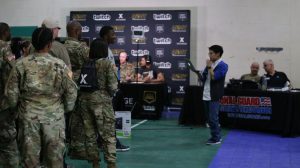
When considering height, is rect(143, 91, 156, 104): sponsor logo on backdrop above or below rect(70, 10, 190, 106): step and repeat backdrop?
below

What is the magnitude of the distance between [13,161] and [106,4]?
8213 millimetres

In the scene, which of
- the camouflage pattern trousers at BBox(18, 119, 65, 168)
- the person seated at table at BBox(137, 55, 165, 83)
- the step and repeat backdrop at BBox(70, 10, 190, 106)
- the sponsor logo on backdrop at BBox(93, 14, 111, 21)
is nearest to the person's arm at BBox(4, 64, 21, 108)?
the camouflage pattern trousers at BBox(18, 119, 65, 168)

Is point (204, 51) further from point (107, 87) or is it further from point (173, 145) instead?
point (107, 87)

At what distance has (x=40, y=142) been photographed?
11.6ft

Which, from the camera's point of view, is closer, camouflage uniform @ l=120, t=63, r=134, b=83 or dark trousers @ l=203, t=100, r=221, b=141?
dark trousers @ l=203, t=100, r=221, b=141

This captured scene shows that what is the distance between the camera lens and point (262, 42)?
37.3 feet

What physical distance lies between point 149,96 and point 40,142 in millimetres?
6525

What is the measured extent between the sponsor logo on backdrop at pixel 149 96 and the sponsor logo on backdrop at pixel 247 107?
168 cm

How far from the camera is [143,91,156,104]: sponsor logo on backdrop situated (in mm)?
9992

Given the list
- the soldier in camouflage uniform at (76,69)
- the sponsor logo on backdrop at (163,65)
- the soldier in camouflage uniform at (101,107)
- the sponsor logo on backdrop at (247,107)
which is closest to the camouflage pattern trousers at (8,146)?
the soldier in camouflage uniform at (76,69)

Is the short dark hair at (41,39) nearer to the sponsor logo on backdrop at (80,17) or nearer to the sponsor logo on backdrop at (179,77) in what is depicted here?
the sponsor logo on backdrop at (179,77)

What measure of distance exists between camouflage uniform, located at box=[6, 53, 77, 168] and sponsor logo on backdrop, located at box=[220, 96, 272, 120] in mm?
5420

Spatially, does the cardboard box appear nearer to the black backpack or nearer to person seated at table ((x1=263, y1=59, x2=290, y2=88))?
the black backpack

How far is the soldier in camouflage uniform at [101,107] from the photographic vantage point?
189 inches
